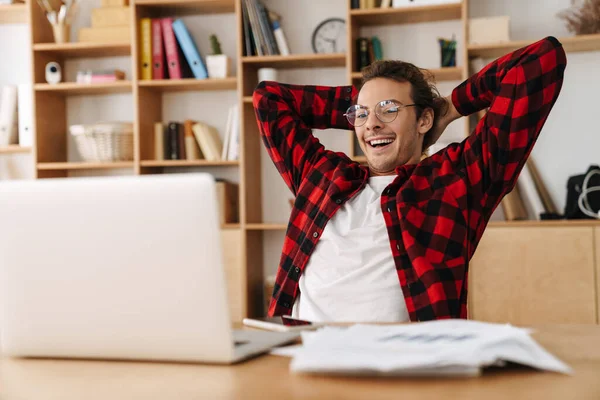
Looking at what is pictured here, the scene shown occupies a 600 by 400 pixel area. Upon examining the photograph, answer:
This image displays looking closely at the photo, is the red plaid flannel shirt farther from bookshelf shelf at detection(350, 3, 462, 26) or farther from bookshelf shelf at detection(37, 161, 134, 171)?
bookshelf shelf at detection(37, 161, 134, 171)

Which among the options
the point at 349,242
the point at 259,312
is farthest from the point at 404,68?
the point at 259,312

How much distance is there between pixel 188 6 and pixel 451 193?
2423mm

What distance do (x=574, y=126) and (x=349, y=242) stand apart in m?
2.14

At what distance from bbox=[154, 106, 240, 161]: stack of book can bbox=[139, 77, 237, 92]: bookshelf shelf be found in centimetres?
14

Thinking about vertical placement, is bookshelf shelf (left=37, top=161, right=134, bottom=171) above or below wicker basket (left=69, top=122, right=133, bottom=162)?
below

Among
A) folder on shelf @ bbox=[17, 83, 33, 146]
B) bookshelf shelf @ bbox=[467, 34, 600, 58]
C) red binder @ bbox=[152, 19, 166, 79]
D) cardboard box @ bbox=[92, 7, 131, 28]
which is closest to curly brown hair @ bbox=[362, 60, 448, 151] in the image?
bookshelf shelf @ bbox=[467, 34, 600, 58]

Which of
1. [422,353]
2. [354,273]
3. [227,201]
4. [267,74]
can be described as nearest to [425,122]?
[354,273]

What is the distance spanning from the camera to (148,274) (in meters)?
0.89

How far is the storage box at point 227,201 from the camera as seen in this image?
3785mm

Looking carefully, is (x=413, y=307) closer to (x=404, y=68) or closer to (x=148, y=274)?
(x=404, y=68)

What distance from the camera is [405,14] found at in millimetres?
3590

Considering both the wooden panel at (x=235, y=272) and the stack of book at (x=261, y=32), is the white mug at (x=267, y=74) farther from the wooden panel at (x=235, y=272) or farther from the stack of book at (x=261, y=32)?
the wooden panel at (x=235, y=272)

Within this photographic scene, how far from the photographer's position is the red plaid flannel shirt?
180cm

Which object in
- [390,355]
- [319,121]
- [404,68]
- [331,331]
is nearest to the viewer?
[390,355]
